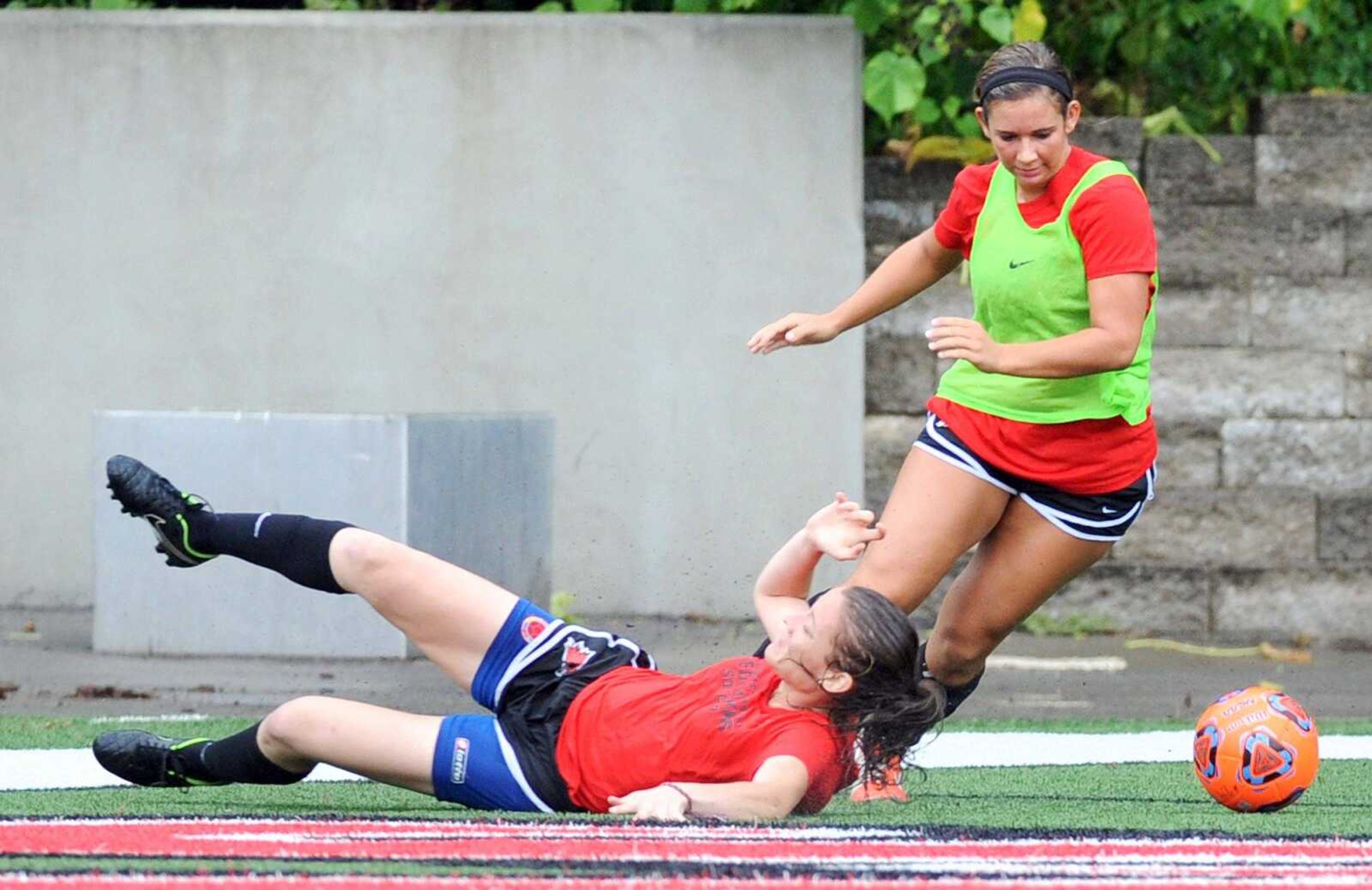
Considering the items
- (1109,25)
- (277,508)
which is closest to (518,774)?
(277,508)

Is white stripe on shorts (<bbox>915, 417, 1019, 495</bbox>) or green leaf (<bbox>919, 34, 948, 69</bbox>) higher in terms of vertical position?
green leaf (<bbox>919, 34, 948, 69</bbox>)

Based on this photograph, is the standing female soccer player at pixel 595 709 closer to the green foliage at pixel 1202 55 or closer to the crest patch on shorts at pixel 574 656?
the crest patch on shorts at pixel 574 656

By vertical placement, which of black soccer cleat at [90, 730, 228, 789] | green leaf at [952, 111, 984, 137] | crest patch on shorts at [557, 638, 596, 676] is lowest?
black soccer cleat at [90, 730, 228, 789]

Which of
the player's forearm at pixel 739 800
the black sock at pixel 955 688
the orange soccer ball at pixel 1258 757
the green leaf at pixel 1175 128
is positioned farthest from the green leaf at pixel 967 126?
the player's forearm at pixel 739 800

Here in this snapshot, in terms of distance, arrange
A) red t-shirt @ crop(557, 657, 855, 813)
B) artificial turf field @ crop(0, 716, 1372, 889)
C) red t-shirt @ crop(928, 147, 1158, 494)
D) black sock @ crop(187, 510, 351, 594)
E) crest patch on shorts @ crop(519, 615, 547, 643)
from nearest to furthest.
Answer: artificial turf field @ crop(0, 716, 1372, 889) → red t-shirt @ crop(557, 657, 855, 813) → crest patch on shorts @ crop(519, 615, 547, 643) → black sock @ crop(187, 510, 351, 594) → red t-shirt @ crop(928, 147, 1158, 494)

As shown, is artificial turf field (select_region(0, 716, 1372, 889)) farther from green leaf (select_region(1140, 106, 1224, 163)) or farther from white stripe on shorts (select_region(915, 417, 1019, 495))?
green leaf (select_region(1140, 106, 1224, 163))

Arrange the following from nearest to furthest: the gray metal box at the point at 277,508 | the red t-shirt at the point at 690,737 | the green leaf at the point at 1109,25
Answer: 1. the red t-shirt at the point at 690,737
2. the gray metal box at the point at 277,508
3. the green leaf at the point at 1109,25

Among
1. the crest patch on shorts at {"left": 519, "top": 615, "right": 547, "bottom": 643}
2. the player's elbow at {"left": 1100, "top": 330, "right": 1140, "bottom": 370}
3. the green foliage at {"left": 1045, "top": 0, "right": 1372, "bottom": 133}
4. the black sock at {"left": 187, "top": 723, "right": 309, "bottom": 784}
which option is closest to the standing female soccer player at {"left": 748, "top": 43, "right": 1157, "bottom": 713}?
the player's elbow at {"left": 1100, "top": 330, "right": 1140, "bottom": 370}

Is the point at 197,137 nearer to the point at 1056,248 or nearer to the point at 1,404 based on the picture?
the point at 1,404

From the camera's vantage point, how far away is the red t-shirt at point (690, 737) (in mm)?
4320

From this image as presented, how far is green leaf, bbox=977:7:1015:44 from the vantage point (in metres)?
9.35

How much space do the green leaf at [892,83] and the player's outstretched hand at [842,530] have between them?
203 inches

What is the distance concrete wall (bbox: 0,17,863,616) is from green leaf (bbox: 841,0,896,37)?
0.09m

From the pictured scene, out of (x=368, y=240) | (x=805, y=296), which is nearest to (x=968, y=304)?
(x=805, y=296)
